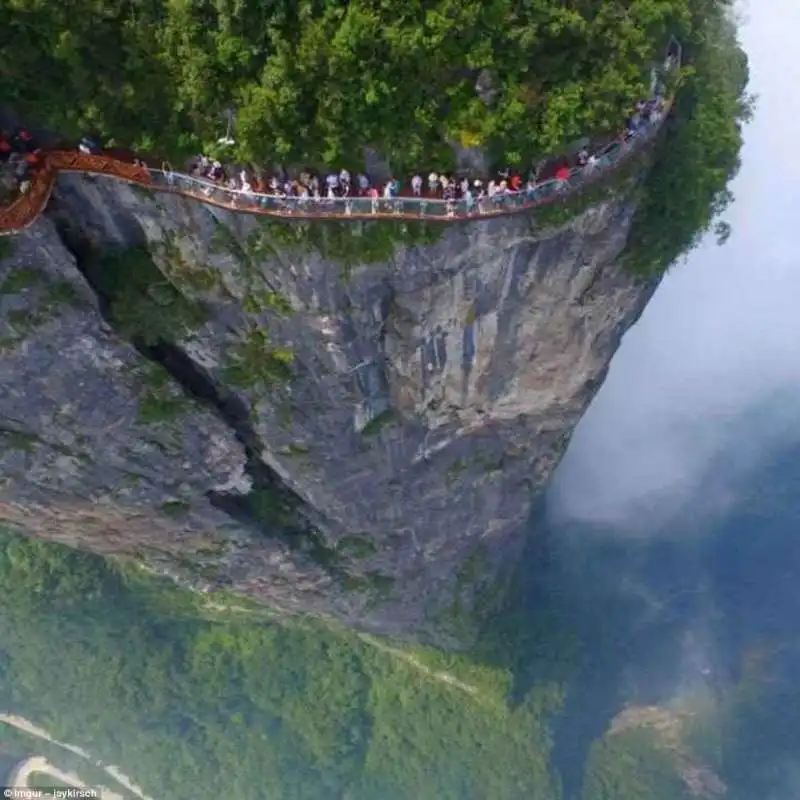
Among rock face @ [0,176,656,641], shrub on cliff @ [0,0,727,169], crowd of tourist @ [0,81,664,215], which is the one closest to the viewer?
shrub on cliff @ [0,0,727,169]

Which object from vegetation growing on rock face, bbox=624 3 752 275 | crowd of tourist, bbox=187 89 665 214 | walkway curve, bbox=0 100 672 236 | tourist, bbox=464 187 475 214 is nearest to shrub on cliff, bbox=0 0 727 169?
crowd of tourist, bbox=187 89 665 214

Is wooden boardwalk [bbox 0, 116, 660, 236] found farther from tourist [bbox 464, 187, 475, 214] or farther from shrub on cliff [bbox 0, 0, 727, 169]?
shrub on cliff [bbox 0, 0, 727, 169]

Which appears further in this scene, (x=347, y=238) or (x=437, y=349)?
(x=437, y=349)

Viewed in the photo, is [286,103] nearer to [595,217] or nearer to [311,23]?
[311,23]

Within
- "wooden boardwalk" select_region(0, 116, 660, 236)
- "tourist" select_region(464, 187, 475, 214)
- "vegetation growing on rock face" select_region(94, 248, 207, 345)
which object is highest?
"tourist" select_region(464, 187, 475, 214)

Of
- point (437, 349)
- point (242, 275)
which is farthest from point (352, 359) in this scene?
point (242, 275)

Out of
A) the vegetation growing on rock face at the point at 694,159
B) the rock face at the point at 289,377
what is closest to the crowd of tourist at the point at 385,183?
the rock face at the point at 289,377
